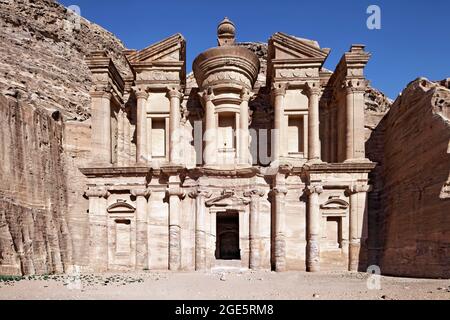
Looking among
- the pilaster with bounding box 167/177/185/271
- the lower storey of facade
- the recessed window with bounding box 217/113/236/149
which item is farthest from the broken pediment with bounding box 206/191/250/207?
the recessed window with bounding box 217/113/236/149

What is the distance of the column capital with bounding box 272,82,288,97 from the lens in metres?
20.6

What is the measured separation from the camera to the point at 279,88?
2061cm

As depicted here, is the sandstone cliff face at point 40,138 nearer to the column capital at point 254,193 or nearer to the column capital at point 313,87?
the column capital at point 254,193

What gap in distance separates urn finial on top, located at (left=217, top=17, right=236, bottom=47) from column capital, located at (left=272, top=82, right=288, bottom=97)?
5.11m

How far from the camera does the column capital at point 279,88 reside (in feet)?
67.5

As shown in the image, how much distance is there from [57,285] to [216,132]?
12.0m

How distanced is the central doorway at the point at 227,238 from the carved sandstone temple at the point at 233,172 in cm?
48

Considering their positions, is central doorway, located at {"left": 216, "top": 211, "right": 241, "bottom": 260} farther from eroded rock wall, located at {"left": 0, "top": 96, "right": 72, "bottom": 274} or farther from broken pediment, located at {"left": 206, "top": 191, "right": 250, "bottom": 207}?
eroded rock wall, located at {"left": 0, "top": 96, "right": 72, "bottom": 274}

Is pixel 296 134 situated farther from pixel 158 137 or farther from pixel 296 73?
pixel 158 137

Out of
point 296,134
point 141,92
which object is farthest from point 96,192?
point 296,134

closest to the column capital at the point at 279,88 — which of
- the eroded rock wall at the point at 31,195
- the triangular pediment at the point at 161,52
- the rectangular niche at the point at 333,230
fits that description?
the triangular pediment at the point at 161,52

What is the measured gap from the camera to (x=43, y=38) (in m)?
→ 31.8

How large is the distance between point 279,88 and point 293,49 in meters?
2.56
